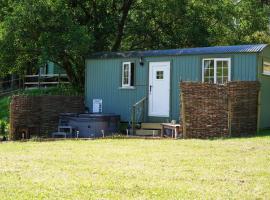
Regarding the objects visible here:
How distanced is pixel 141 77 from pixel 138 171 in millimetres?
11336

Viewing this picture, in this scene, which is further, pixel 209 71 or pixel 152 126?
pixel 152 126

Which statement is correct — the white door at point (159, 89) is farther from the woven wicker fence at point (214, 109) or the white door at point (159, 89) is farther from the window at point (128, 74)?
the woven wicker fence at point (214, 109)

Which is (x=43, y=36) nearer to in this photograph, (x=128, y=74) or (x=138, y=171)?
(x=128, y=74)

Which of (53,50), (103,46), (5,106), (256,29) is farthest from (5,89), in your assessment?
(256,29)

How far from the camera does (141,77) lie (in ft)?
68.8

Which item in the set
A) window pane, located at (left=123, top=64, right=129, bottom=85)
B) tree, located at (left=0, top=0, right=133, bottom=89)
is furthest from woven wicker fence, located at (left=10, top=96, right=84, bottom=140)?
window pane, located at (left=123, top=64, right=129, bottom=85)

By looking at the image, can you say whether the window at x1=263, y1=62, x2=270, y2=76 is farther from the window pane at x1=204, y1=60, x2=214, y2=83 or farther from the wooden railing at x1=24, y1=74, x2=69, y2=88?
the wooden railing at x1=24, y1=74, x2=69, y2=88

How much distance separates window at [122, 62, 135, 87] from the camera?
21375mm

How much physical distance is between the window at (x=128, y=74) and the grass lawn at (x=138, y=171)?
667 centimetres

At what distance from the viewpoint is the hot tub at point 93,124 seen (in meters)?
20.3

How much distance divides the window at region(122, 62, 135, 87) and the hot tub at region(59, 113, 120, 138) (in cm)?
140

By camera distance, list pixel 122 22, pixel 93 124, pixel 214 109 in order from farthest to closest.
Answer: pixel 122 22, pixel 93 124, pixel 214 109

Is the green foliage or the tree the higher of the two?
the tree

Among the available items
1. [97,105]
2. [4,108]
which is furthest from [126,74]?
[4,108]
